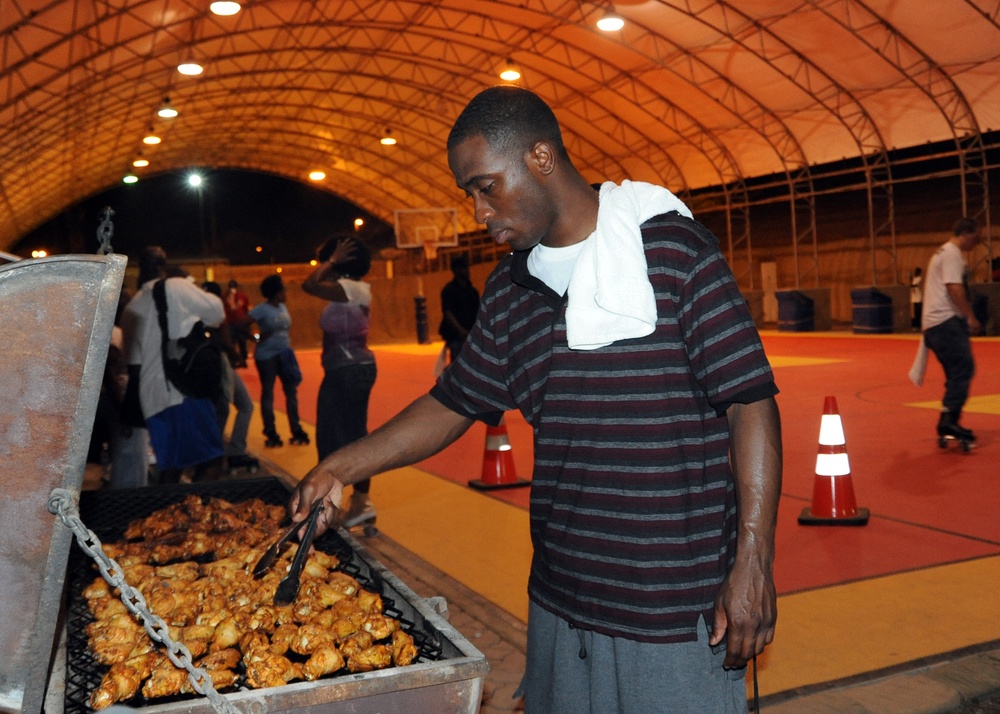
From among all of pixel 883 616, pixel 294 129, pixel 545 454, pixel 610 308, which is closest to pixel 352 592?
pixel 545 454

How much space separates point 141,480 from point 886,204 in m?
24.6

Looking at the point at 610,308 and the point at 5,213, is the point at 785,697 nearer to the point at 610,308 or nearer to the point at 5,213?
the point at 610,308

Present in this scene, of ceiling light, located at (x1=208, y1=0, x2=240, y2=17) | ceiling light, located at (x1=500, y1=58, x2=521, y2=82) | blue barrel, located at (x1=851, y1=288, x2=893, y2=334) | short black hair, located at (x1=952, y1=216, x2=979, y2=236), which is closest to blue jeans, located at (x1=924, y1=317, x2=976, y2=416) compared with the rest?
short black hair, located at (x1=952, y1=216, x2=979, y2=236)

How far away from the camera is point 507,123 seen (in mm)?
2164

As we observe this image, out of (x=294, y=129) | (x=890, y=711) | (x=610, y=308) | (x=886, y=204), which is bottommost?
(x=890, y=711)

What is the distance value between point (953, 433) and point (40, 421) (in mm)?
7665

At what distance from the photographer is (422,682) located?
7.50 feet

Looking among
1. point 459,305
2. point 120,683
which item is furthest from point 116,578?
point 459,305

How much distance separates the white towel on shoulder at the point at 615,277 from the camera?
2.00 m

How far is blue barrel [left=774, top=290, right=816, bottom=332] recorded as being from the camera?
25828 mm

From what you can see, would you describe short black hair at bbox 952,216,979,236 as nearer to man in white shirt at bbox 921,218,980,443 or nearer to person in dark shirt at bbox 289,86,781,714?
man in white shirt at bbox 921,218,980,443

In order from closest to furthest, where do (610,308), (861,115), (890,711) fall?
(610,308) → (890,711) → (861,115)

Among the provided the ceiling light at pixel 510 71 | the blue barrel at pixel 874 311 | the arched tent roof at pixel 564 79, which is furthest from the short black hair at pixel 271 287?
the blue barrel at pixel 874 311

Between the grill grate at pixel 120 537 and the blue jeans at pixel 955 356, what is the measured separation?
5.46 meters
